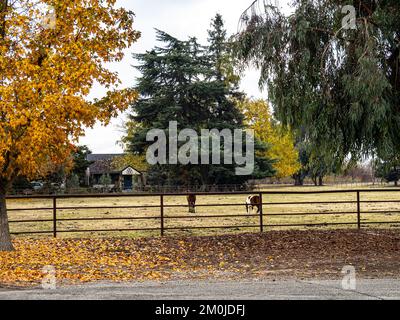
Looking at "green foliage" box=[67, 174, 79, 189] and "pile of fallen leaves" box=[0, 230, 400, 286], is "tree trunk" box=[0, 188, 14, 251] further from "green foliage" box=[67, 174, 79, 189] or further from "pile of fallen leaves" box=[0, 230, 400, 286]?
"green foliage" box=[67, 174, 79, 189]

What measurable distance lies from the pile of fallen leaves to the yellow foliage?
8.42 ft

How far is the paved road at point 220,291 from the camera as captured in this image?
25.5 ft

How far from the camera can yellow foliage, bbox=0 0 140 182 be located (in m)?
12.7

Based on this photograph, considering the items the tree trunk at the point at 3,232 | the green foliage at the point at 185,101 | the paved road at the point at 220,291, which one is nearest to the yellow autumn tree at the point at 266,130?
the green foliage at the point at 185,101

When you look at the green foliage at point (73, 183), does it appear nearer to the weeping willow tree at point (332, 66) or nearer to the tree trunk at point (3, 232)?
the tree trunk at point (3, 232)

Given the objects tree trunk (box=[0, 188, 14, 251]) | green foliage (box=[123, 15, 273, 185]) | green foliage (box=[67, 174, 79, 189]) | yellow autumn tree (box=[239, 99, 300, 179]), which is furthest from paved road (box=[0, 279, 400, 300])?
yellow autumn tree (box=[239, 99, 300, 179])

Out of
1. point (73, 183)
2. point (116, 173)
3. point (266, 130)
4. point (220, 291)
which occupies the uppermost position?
point (266, 130)

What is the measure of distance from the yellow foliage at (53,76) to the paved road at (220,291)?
16.3 ft

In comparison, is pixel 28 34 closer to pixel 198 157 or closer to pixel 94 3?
pixel 94 3

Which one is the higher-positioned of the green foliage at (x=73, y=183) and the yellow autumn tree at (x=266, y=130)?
the yellow autumn tree at (x=266, y=130)

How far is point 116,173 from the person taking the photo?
80.3 meters

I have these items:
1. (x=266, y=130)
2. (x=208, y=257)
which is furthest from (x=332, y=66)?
(x=266, y=130)

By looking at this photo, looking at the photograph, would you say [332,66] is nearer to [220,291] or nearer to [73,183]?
[220,291]

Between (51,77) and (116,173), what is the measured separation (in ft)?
223
